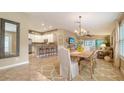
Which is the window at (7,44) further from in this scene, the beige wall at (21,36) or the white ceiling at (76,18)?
the white ceiling at (76,18)

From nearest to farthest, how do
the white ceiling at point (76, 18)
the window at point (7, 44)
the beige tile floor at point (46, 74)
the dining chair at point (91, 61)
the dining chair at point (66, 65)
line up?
1. the dining chair at point (66, 65)
2. the beige tile floor at point (46, 74)
3. the dining chair at point (91, 61)
4. the window at point (7, 44)
5. the white ceiling at point (76, 18)

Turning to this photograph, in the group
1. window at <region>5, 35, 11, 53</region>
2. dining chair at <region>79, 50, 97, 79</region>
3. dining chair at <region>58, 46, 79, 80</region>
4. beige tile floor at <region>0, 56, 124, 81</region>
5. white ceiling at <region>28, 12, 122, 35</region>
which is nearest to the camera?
dining chair at <region>58, 46, 79, 80</region>

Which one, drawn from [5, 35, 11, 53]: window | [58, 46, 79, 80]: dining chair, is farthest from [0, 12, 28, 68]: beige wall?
[58, 46, 79, 80]: dining chair

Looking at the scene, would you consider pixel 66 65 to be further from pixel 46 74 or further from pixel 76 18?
pixel 76 18

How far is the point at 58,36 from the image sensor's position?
1042 centimetres

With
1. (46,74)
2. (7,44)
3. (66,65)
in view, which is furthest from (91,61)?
(7,44)

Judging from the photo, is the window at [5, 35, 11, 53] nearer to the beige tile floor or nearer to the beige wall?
the beige wall

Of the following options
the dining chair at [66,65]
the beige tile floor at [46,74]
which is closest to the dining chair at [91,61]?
the beige tile floor at [46,74]

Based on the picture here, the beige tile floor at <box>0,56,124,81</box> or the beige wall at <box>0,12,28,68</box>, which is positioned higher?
the beige wall at <box>0,12,28,68</box>

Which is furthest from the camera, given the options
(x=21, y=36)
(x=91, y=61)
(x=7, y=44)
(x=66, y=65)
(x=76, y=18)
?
(x=76, y=18)
